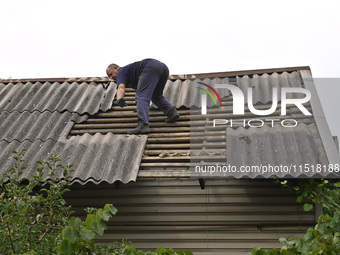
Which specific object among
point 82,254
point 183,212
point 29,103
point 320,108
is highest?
point 29,103

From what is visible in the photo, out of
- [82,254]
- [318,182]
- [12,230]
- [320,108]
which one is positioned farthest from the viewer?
[320,108]

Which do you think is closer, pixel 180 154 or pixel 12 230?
pixel 12 230

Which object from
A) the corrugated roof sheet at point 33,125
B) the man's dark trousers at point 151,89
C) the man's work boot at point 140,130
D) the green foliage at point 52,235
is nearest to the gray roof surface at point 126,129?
the corrugated roof sheet at point 33,125

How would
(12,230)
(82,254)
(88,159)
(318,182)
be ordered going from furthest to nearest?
(88,159) < (318,182) < (12,230) < (82,254)

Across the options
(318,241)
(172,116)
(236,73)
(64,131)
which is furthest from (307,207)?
(236,73)

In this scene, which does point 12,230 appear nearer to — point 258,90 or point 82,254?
point 82,254

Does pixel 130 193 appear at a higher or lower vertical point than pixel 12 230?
higher

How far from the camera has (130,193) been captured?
6.30 meters

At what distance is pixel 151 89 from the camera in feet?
23.4

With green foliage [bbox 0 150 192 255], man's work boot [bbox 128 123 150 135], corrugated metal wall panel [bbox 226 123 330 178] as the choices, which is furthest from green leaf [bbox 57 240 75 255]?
man's work boot [bbox 128 123 150 135]

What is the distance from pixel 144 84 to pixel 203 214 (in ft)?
6.82

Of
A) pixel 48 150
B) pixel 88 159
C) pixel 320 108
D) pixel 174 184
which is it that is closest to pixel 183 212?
pixel 174 184

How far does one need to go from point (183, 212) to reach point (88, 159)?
133 centimetres

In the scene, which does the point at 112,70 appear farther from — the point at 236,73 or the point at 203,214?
the point at 203,214
